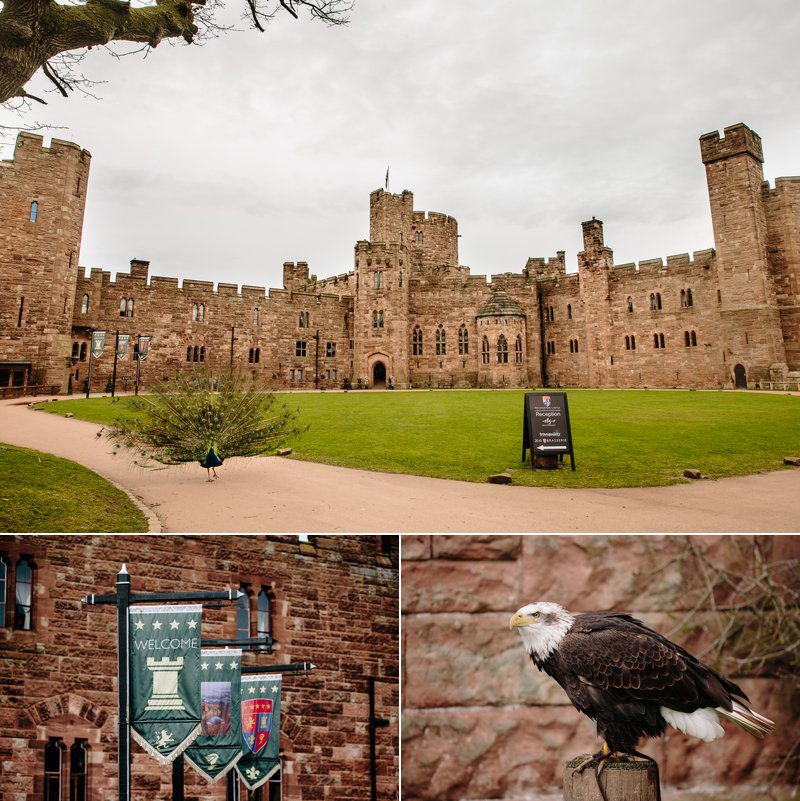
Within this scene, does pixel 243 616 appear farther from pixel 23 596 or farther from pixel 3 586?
pixel 3 586

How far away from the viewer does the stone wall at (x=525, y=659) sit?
15.1 ft

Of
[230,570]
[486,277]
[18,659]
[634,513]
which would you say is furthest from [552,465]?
[486,277]

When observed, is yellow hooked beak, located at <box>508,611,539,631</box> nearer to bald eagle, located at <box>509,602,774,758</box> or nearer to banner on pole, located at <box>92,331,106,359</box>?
bald eagle, located at <box>509,602,774,758</box>

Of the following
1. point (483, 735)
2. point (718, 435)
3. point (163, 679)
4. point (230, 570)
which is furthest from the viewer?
point (718, 435)

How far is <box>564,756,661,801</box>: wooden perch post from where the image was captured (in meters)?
3.42

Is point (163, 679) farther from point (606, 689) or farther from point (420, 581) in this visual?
point (606, 689)

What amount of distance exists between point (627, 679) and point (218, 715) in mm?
4548

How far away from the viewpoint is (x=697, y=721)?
3.64m

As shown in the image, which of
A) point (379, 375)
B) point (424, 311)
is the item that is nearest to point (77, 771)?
point (379, 375)

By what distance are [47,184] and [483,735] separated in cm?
3140

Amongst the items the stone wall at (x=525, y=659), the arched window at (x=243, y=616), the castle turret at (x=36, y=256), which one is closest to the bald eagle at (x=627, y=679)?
the stone wall at (x=525, y=659)

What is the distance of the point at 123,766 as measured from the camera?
505 centimetres

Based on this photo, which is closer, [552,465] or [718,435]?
[552,465]

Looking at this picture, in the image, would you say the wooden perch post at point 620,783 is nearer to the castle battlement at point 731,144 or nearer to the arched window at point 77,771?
the arched window at point 77,771
